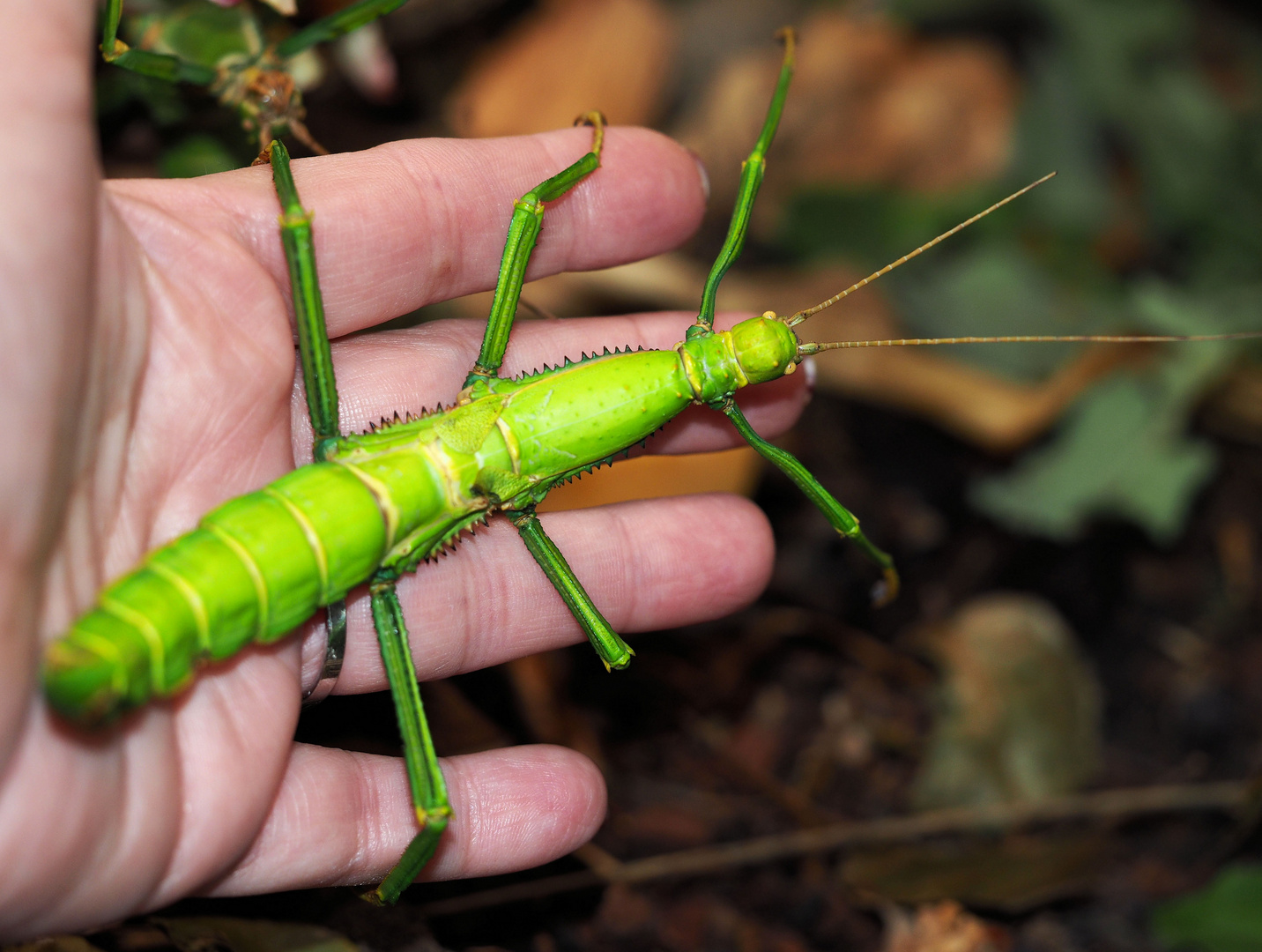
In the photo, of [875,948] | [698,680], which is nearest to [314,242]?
[698,680]

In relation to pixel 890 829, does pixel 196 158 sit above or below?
above

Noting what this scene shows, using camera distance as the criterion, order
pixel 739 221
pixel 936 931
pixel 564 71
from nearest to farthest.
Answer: pixel 739 221, pixel 936 931, pixel 564 71

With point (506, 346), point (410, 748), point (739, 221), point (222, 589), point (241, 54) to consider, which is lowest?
point (410, 748)

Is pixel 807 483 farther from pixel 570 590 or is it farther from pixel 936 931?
pixel 936 931

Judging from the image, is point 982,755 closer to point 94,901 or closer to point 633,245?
point 633,245

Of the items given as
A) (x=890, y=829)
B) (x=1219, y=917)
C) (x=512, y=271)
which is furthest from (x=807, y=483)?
(x=1219, y=917)

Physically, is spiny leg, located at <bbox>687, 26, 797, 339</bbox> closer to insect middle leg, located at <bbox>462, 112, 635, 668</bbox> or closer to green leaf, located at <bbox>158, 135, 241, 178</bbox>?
insect middle leg, located at <bbox>462, 112, 635, 668</bbox>
